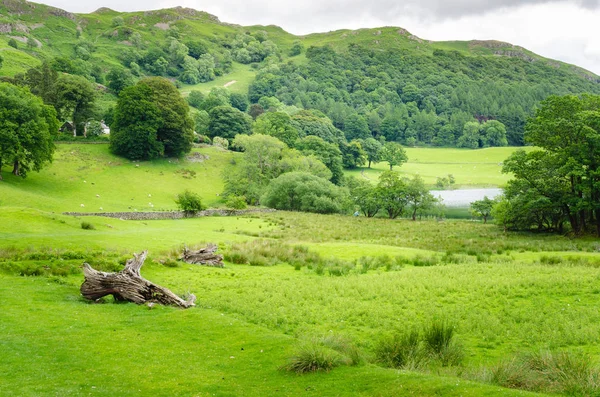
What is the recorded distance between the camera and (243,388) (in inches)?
378

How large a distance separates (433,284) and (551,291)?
182 inches

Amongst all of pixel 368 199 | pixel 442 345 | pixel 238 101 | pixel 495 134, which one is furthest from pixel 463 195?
pixel 238 101

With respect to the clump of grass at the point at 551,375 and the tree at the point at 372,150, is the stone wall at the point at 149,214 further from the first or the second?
the tree at the point at 372,150

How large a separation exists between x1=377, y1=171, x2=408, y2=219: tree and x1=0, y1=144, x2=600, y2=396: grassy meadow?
30.9 meters

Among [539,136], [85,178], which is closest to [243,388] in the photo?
[539,136]

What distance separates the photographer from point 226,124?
109188 mm

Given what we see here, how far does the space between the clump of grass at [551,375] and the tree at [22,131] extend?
6093cm

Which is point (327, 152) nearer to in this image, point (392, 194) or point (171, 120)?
point (392, 194)

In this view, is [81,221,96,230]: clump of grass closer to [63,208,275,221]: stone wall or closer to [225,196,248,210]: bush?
[63,208,275,221]: stone wall

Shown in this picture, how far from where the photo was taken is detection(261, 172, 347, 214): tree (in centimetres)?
6931

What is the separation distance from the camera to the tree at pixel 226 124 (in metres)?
109

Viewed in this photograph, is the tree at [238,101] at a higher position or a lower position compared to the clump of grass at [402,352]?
higher

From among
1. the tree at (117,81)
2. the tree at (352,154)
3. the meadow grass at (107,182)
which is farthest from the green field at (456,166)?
the tree at (117,81)

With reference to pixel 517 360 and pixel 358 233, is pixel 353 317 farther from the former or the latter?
pixel 358 233
